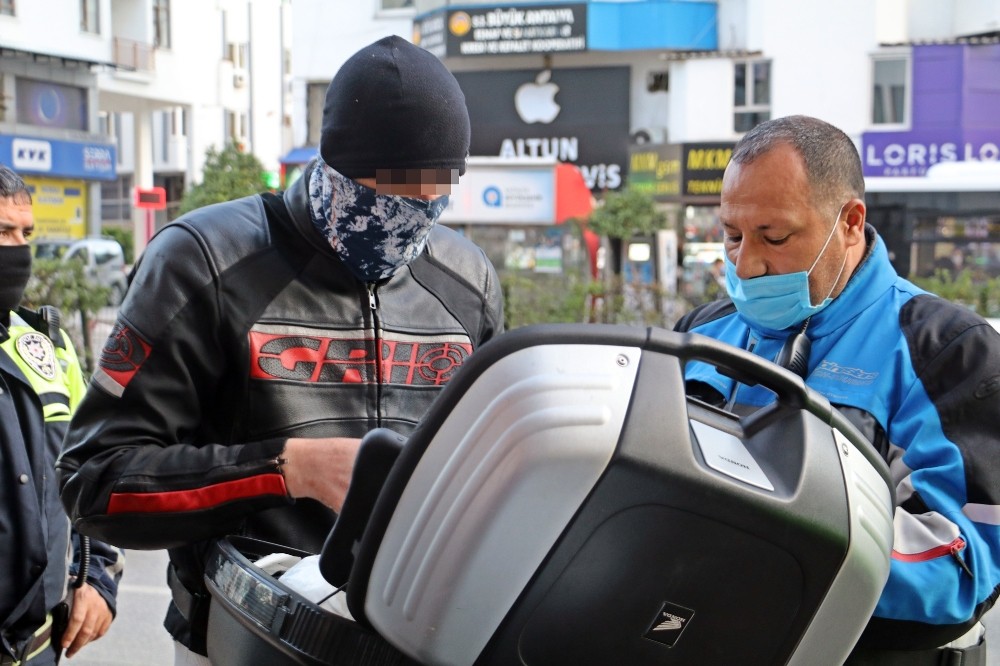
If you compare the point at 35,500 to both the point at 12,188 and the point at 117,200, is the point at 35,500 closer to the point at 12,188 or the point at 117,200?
the point at 12,188

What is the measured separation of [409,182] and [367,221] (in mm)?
117

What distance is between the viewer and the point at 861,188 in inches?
82.0

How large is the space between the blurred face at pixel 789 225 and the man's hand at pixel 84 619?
6.40 feet

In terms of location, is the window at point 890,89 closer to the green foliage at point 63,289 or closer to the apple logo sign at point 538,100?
the apple logo sign at point 538,100

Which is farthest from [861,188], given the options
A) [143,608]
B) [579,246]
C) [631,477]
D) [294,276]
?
[579,246]

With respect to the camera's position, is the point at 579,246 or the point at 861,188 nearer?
the point at 861,188

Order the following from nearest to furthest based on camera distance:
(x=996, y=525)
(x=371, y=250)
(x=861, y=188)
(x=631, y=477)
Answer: (x=631, y=477)
(x=996, y=525)
(x=371, y=250)
(x=861, y=188)

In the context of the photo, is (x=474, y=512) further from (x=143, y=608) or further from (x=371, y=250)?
(x=143, y=608)

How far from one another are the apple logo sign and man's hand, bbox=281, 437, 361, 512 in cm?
2633

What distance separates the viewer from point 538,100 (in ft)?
90.0

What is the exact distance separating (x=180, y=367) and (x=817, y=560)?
1033 mm

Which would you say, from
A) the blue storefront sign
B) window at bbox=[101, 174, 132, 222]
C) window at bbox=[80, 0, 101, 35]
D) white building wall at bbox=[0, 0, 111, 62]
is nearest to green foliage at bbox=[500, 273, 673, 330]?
the blue storefront sign

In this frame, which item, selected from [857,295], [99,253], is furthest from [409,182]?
[99,253]

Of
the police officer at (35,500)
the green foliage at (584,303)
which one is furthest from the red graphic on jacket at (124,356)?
the green foliage at (584,303)
